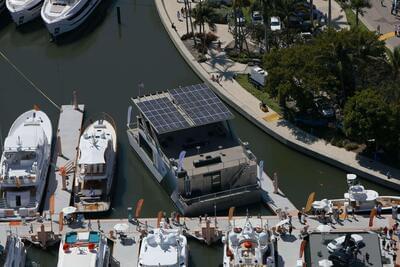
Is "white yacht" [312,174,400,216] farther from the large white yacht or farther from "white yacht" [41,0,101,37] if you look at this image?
"white yacht" [41,0,101,37]

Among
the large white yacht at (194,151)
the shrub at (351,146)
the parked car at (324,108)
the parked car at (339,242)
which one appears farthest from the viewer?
the parked car at (324,108)

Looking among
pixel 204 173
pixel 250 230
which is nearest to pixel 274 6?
pixel 204 173

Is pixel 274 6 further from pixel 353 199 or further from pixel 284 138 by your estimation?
pixel 353 199

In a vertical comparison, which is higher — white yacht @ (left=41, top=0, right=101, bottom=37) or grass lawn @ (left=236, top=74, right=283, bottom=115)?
→ white yacht @ (left=41, top=0, right=101, bottom=37)

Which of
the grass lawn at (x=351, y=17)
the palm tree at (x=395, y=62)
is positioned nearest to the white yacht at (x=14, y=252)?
the palm tree at (x=395, y=62)

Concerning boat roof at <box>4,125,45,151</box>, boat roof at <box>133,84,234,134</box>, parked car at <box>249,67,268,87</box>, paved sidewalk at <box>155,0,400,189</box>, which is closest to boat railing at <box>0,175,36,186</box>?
boat roof at <box>4,125,45,151</box>

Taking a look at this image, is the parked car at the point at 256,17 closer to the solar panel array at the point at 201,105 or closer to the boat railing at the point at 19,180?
the solar panel array at the point at 201,105
